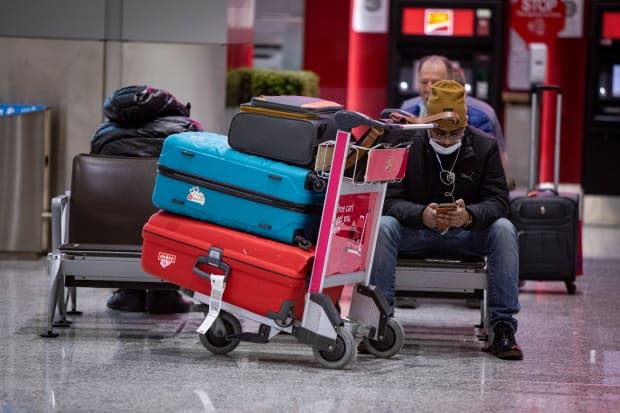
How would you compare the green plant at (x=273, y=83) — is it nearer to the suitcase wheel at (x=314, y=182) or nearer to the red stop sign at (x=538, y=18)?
the red stop sign at (x=538, y=18)

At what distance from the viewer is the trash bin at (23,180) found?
8.12m

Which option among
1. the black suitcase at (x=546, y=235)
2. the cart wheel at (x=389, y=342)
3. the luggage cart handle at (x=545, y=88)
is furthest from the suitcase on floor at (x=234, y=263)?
the luggage cart handle at (x=545, y=88)

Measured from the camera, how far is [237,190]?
4953mm

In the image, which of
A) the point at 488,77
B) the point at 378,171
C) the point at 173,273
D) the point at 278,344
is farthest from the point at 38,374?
the point at 488,77

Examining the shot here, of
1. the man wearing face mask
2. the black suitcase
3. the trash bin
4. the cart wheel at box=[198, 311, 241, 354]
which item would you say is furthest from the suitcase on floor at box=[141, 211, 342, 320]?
the trash bin

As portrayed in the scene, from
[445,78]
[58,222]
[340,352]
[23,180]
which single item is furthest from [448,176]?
[23,180]

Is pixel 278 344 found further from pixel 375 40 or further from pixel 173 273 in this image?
pixel 375 40

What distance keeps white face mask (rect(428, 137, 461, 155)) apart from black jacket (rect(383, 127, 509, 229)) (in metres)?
0.03

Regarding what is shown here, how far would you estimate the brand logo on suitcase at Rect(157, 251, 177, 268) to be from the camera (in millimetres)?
5148

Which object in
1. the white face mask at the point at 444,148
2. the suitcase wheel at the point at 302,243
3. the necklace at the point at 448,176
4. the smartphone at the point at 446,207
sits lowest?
the suitcase wheel at the point at 302,243

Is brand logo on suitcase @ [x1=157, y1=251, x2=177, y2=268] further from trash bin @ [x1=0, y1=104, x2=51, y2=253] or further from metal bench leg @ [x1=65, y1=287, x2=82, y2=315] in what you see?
trash bin @ [x1=0, y1=104, x2=51, y2=253]

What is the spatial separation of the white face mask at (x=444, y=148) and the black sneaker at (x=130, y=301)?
1792 mm

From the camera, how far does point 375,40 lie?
12359 millimetres

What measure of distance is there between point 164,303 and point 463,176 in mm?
1745
